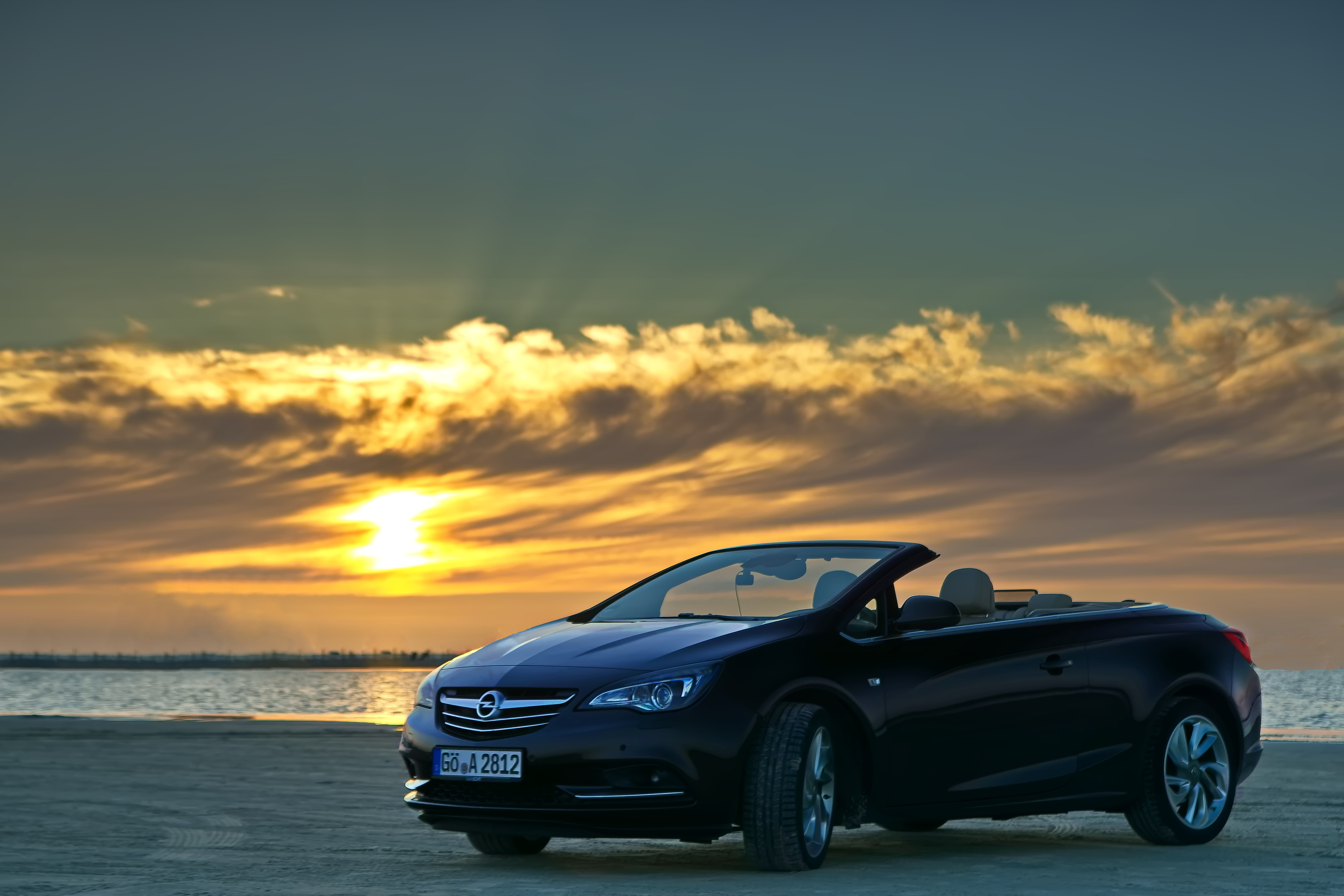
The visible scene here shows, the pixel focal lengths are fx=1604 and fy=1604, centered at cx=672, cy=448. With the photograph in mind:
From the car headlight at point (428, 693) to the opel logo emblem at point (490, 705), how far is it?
0.41 metres

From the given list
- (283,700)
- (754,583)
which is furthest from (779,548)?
(283,700)

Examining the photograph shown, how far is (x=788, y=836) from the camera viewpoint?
768 centimetres

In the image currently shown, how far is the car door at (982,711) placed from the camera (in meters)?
8.27

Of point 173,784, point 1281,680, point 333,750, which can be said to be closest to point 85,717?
point 333,750

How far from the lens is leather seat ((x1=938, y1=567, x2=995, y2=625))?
930 cm

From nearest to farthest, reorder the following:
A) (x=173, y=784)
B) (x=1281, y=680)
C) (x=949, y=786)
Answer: (x=949, y=786) → (x=173, y=784) → (x=1281, y=680)

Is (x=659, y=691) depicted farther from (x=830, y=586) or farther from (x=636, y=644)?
(x=830, y=586)

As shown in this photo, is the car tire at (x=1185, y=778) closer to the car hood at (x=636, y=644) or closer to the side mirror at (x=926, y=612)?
the side mirror at (x=926, y=612)

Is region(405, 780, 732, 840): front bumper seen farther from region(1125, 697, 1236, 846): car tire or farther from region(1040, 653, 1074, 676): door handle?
region(1125, 697, 1236, 846): car tire

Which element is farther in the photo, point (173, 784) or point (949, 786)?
point (173, 784)

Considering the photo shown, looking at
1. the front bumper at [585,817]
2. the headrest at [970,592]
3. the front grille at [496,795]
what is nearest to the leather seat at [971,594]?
the headrest at [970,592]

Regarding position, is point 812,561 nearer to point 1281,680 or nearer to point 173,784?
point 173,784

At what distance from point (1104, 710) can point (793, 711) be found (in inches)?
94.4

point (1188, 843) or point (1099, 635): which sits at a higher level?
point (1099, 635)
